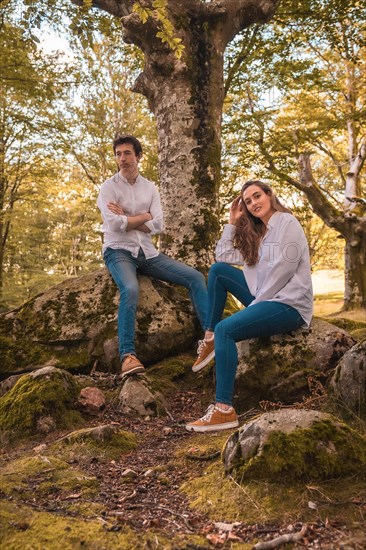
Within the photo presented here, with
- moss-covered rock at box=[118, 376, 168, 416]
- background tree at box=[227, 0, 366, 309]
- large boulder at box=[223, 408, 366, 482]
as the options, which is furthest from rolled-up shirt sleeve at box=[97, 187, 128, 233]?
background tree at box=[227, 0, 366, 309]

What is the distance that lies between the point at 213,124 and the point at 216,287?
9.94 ft

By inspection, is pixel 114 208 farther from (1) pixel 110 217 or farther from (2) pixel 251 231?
(2) pixel 251 231

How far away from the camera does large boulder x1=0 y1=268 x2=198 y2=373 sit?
5656mm

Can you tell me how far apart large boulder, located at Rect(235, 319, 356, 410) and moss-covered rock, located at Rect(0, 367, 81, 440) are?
5.37ft

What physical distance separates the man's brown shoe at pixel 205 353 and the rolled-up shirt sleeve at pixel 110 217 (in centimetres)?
174

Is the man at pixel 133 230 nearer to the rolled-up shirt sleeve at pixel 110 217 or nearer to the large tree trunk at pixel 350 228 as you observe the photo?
the rolled-up shirt sleeve at pixel 110 217

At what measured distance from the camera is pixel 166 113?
22.2ft

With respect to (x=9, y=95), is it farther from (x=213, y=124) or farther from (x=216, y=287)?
(x=216, y=287)

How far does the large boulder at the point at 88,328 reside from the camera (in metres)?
5.66

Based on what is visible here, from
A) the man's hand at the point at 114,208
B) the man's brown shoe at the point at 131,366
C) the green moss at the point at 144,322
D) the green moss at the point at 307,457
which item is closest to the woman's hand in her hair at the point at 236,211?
the man's hand at the point at 114,208

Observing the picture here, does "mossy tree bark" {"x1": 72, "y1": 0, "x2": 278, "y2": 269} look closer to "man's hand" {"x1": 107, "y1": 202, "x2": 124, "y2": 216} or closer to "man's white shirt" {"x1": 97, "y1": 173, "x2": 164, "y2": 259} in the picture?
"man's white shirt" {"x1": 97, "y1": 173, "x2": 164, "y2": 259}

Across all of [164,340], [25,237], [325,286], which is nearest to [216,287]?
[164,340]

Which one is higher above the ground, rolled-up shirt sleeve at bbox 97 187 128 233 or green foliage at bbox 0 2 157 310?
green foliage at bbox 0 2 157 310

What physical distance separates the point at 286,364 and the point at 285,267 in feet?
3.16
